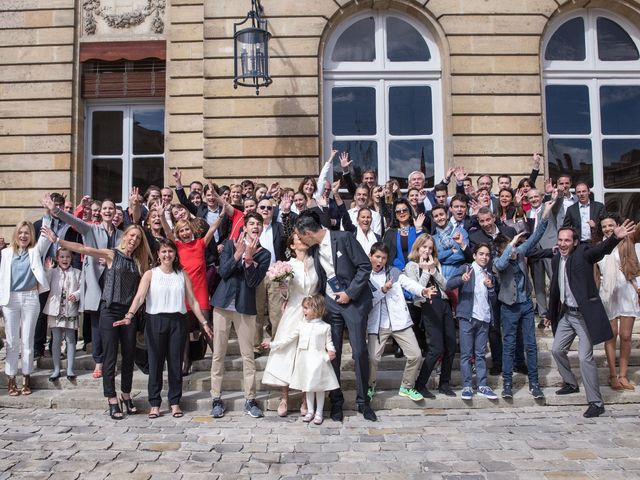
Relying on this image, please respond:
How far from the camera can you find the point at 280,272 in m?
6.42

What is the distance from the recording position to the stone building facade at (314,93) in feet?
37.7

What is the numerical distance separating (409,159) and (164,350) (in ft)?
22.7

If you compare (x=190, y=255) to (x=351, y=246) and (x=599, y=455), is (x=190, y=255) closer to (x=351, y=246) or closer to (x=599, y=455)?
(x=351, y=246)

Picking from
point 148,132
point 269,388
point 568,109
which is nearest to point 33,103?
point 148,132

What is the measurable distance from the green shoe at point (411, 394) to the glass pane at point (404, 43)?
7.37 metres

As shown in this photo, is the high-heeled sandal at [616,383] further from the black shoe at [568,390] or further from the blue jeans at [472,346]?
the blue jeans at [472,346]

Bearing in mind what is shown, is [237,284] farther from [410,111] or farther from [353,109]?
[410,111]

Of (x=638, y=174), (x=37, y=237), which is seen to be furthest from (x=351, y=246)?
(x=638, y=174)

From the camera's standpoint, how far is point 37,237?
27.2 ft

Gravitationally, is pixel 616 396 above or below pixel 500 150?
below

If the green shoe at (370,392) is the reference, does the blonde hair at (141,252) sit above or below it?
above

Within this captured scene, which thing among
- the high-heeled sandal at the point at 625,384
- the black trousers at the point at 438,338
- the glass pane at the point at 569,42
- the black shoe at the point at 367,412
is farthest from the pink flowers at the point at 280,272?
the glass pane at the point at 569,42

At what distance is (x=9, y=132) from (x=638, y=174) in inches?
479

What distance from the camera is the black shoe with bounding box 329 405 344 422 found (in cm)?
635
